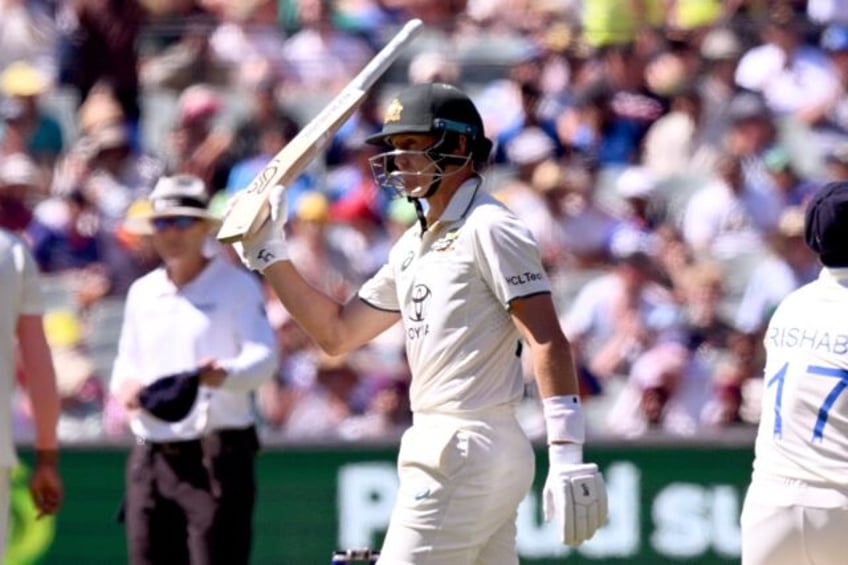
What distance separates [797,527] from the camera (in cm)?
591

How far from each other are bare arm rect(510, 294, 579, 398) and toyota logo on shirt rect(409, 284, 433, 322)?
1.05 ft

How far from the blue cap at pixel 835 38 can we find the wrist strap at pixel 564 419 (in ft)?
23.2

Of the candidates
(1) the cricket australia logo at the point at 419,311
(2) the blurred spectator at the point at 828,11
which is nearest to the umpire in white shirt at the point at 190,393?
(1) the cricket australia logo at the point at 419,311

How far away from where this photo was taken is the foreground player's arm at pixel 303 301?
5.87 m

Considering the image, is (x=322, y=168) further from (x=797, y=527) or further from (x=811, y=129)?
(x=797, y=527)

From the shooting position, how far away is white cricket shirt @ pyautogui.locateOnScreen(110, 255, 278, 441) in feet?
27.0

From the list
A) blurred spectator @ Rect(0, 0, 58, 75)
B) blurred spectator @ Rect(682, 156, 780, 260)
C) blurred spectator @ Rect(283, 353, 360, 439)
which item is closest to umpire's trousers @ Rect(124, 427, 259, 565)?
blurred spectator @ Rect(283, 353, 360, 439)

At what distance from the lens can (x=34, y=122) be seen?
1268cm

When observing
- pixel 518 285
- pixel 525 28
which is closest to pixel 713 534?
pixel 525 28

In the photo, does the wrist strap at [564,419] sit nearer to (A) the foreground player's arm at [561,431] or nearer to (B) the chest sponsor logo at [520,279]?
(A) the foreground player's arm at [561,431]

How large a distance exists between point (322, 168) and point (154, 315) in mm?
3950

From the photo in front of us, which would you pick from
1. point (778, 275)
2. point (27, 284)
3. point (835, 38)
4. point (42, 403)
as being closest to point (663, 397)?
point (778, 275)

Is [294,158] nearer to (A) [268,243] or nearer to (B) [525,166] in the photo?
(A) [268,243]

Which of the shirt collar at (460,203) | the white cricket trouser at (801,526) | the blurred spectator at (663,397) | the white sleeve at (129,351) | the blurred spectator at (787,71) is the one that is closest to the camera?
the shirt collar at (460,203)
